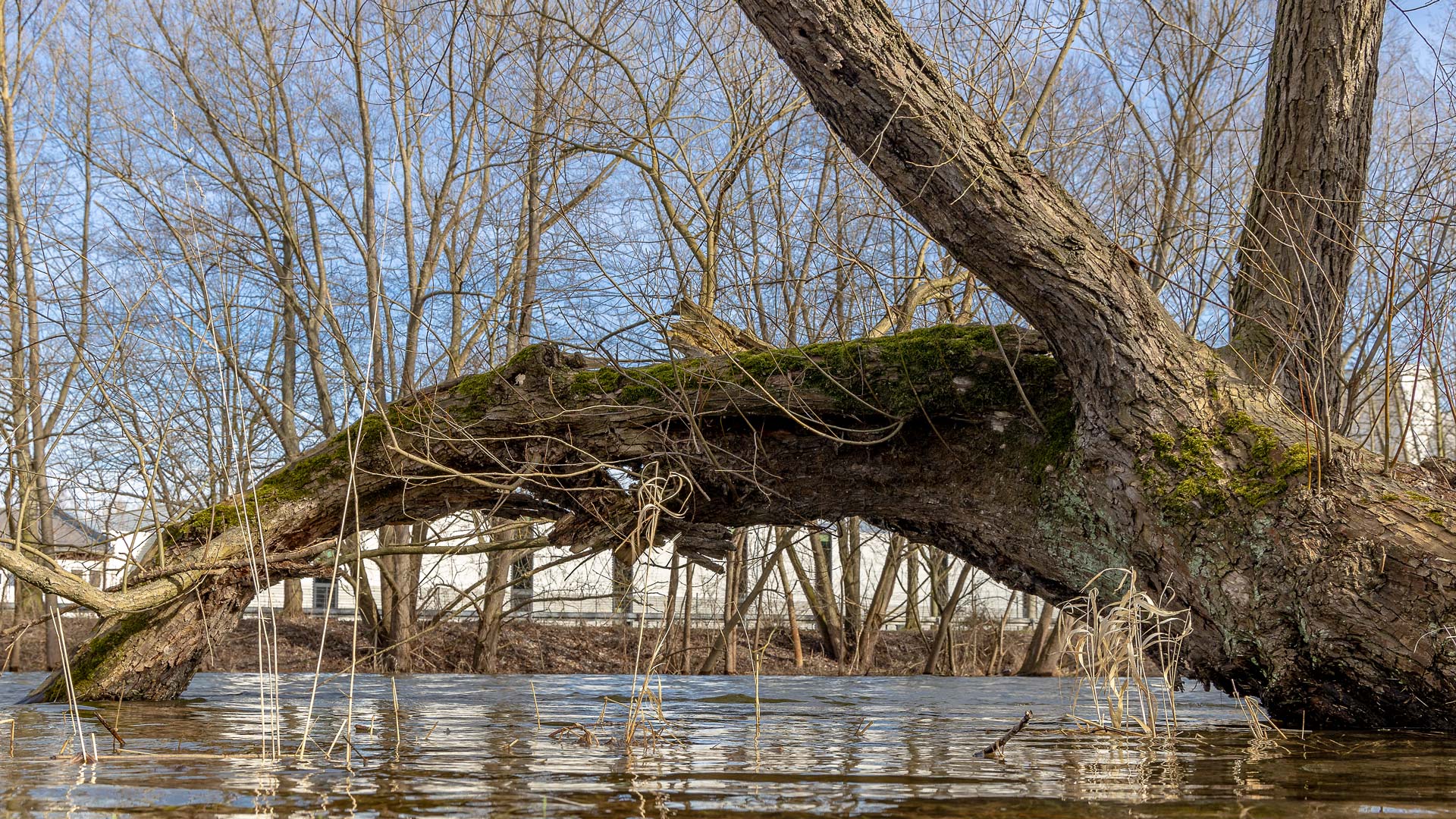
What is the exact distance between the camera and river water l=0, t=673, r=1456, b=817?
102 inches

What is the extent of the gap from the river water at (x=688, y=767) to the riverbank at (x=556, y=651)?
9494 mm

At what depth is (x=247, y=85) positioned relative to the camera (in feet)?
48.5

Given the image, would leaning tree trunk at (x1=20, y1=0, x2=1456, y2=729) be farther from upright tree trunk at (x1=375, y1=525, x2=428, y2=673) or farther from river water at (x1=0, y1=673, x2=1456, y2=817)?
upright tree trunk at (x1=375, y1=525, x2=428, y2=673)

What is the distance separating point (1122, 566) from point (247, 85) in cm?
1364

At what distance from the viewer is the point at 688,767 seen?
3.37 meters

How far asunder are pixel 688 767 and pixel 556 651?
14.2m

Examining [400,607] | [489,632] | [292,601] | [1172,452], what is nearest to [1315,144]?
[1172,452]

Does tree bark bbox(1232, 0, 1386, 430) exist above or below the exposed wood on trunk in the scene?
above

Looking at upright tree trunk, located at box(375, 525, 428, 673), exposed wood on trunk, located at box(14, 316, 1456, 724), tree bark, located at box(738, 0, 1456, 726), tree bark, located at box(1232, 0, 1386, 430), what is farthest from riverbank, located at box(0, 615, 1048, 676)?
tree bark, located at box(738, 0, 1456, 726)

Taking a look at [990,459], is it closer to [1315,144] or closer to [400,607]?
[1315,144]

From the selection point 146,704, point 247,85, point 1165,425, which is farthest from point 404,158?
point 1165,425

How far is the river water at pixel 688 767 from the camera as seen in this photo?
8.53ft

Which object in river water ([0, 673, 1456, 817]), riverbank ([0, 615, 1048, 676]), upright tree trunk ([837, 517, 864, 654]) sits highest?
upright tree trunk ([837, 517, 864, 654])

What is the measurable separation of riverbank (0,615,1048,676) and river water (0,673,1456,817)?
9.49m
